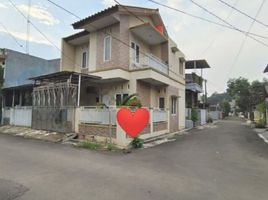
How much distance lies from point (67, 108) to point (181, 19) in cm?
835

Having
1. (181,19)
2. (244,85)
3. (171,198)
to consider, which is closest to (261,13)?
(181,19)

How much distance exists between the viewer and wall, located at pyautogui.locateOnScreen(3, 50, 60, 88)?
66.2 ft

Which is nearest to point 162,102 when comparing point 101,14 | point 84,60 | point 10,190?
point 84,60

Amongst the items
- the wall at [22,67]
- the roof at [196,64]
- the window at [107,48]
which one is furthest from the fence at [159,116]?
the wall at [22,67]

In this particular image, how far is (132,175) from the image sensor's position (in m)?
5.75

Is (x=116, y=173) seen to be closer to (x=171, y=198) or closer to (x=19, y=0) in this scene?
(x=171, y=198)

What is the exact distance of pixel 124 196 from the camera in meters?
4.29

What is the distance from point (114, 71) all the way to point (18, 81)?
43.1 ft

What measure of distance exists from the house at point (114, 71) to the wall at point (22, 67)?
7101 millimetres

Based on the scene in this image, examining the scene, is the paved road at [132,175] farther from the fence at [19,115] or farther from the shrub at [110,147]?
the fence at [19,115]

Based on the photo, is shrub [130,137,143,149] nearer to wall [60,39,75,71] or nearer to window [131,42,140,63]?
window [131,42,140,63]

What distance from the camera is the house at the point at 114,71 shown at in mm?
11992

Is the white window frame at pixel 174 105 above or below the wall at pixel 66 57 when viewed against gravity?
below
